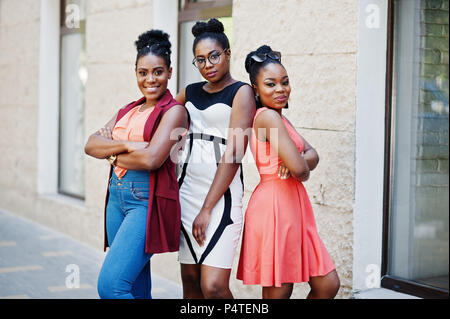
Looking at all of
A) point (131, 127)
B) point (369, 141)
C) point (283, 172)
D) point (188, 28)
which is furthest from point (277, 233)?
point (188, 28)

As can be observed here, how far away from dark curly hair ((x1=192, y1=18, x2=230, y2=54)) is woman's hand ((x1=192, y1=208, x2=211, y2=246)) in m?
0.85

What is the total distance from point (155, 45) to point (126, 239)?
1034 millimetres

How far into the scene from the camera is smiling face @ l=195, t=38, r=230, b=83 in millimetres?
3256

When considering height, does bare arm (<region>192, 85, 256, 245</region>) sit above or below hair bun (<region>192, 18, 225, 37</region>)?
below

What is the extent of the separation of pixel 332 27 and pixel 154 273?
120 inches

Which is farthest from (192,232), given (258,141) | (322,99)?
(322,99)

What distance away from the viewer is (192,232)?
3354 mm

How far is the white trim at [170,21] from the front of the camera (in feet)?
19.9

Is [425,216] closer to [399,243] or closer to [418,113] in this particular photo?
[399,243]

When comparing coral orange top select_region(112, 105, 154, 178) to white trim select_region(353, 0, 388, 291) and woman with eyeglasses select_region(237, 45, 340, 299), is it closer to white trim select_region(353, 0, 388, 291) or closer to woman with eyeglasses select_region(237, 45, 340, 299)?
woman with eyeglasses select_region(237, 45, 340, 299)

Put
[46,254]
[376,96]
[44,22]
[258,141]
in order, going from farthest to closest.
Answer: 1. [44,22]
2. [46,254]
3. [376,96]
4. [258,141]

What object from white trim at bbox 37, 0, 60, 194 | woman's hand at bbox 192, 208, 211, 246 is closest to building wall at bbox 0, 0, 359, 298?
white trim at bbox 37, 0, 60, 194

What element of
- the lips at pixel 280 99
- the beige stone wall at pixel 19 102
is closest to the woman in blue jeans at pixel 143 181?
the lips at pixel 280 99

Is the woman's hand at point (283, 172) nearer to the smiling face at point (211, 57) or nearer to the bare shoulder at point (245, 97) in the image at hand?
the bare shoulder at point (245, 97)
